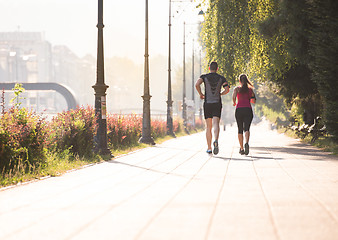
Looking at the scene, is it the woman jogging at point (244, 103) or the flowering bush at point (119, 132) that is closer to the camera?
the woman jogging at point (244, 103)

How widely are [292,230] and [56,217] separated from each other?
2.49 meters

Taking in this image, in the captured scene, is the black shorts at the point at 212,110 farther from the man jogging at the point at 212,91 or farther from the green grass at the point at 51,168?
the green grass at the point at 51,168

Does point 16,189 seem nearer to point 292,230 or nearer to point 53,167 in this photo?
point 53,167

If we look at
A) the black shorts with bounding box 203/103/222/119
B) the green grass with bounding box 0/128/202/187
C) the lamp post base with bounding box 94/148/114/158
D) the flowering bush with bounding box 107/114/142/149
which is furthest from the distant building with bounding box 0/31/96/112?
the black shorts with bounding box 203/103/222/119

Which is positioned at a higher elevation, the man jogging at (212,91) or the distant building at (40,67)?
the distant building at (40,67)

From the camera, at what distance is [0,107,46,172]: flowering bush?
10.0 meters

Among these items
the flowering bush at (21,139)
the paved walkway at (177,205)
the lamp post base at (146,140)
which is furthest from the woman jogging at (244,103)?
the lamp post base at (146,140)

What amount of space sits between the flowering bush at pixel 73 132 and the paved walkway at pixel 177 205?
11.6ft

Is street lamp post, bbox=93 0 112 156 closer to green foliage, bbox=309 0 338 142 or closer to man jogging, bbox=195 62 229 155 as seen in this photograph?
man jogging, bbox=195 62 229 155

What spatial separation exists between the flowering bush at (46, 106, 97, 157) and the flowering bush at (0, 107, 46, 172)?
6.58ft

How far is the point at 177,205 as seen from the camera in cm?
653

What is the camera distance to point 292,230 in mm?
5086

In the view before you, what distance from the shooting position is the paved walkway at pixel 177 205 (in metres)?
5.11

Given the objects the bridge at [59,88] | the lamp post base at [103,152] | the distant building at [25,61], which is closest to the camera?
the lamp post base at [103,152]
